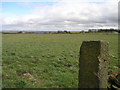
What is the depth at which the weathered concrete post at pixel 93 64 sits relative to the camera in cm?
421

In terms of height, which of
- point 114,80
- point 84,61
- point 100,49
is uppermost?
point 100,49

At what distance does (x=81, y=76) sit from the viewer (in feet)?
15.1

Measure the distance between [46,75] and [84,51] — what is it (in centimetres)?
472

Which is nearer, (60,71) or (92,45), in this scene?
(92,45)

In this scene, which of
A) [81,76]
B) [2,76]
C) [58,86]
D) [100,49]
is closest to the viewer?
[100,49]

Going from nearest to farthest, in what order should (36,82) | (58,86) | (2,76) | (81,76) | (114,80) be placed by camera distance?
(81,76) → (114,80) → (58,86) → (36,82) → (2,76)

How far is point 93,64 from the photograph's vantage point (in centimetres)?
429

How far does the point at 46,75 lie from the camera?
872 cm

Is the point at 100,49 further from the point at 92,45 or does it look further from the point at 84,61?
the point at 84,61

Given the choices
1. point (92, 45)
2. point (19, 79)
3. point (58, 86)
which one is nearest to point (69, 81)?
point (58, 86)

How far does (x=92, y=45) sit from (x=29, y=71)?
5973 millimetres

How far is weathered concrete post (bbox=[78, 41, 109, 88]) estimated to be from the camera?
4215mm

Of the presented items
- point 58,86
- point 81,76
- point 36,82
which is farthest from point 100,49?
point 36,82

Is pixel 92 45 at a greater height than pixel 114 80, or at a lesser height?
greater
